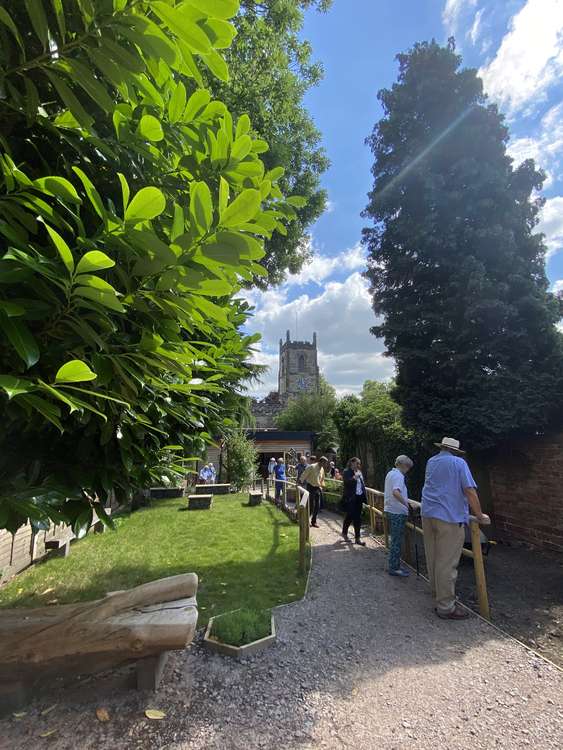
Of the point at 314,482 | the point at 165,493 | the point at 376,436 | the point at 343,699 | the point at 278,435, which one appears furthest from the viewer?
the point at 278,435

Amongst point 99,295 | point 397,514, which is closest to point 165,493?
point 397,514

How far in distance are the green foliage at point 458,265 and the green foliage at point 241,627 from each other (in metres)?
6.63

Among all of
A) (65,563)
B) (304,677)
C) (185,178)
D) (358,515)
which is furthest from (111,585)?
(185,178)

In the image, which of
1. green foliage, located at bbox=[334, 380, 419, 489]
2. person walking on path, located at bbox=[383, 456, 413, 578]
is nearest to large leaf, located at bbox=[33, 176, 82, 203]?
person walking on path, located at bbox=[383, 456, 413, 578]

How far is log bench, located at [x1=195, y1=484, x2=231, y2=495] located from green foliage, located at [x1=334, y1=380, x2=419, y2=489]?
17.7 feet

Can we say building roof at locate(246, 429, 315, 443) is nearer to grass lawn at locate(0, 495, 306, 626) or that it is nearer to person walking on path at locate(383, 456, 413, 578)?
grass lawn at locate(0, 495, 306, 626)

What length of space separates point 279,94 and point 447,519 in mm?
9409

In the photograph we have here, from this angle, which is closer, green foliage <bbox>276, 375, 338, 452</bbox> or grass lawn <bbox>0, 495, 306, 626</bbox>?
grass lawn <bbox>0, 495, 306, 626</bbox>

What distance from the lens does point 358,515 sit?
790 centimetres

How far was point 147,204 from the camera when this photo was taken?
1.04 meters

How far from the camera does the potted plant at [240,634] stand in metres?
3.62

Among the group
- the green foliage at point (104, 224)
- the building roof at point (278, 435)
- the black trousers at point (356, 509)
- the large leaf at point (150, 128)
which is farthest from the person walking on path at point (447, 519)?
the building roof at point (278, 435)

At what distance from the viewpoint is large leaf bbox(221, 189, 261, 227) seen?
3.29 feet

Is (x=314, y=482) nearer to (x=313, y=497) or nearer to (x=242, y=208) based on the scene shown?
(x=313, y=497)
